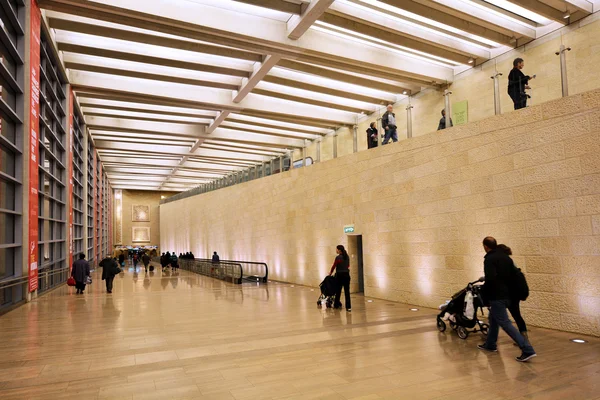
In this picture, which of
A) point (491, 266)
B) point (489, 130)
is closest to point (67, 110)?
point (489, 130)

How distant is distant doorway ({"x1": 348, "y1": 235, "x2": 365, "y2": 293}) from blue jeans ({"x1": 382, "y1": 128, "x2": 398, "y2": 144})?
312 cm

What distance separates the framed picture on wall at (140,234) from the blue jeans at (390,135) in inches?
1545

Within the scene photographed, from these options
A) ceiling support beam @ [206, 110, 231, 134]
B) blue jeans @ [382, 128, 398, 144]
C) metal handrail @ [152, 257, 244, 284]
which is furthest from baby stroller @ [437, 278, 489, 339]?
ceiling support beam @ [206, 110, 231, 134]

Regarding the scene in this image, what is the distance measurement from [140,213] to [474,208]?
138 ft

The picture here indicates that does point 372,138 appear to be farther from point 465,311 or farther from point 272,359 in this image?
point 272,359

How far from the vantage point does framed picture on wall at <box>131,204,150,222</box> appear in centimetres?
4441

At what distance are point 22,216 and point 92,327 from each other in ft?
11.8

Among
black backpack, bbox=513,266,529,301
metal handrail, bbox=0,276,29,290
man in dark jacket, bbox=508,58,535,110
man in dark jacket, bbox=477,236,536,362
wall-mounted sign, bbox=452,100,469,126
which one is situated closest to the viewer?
man in dark jacket, bbox=477,236,536,362

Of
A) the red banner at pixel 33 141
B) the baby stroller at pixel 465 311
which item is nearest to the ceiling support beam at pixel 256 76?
the red banner at pixel 33 141

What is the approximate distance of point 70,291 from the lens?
12.8 m

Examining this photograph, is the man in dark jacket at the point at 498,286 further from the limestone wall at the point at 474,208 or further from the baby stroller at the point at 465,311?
the limestone wall at the point at 474,208

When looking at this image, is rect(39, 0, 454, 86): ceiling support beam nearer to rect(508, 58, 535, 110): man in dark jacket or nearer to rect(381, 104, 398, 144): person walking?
rect(381, 104, 398, 144): person walking

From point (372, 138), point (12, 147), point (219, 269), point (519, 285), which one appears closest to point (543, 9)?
point (372, 138)

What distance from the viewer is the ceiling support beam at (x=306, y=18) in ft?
32.8
